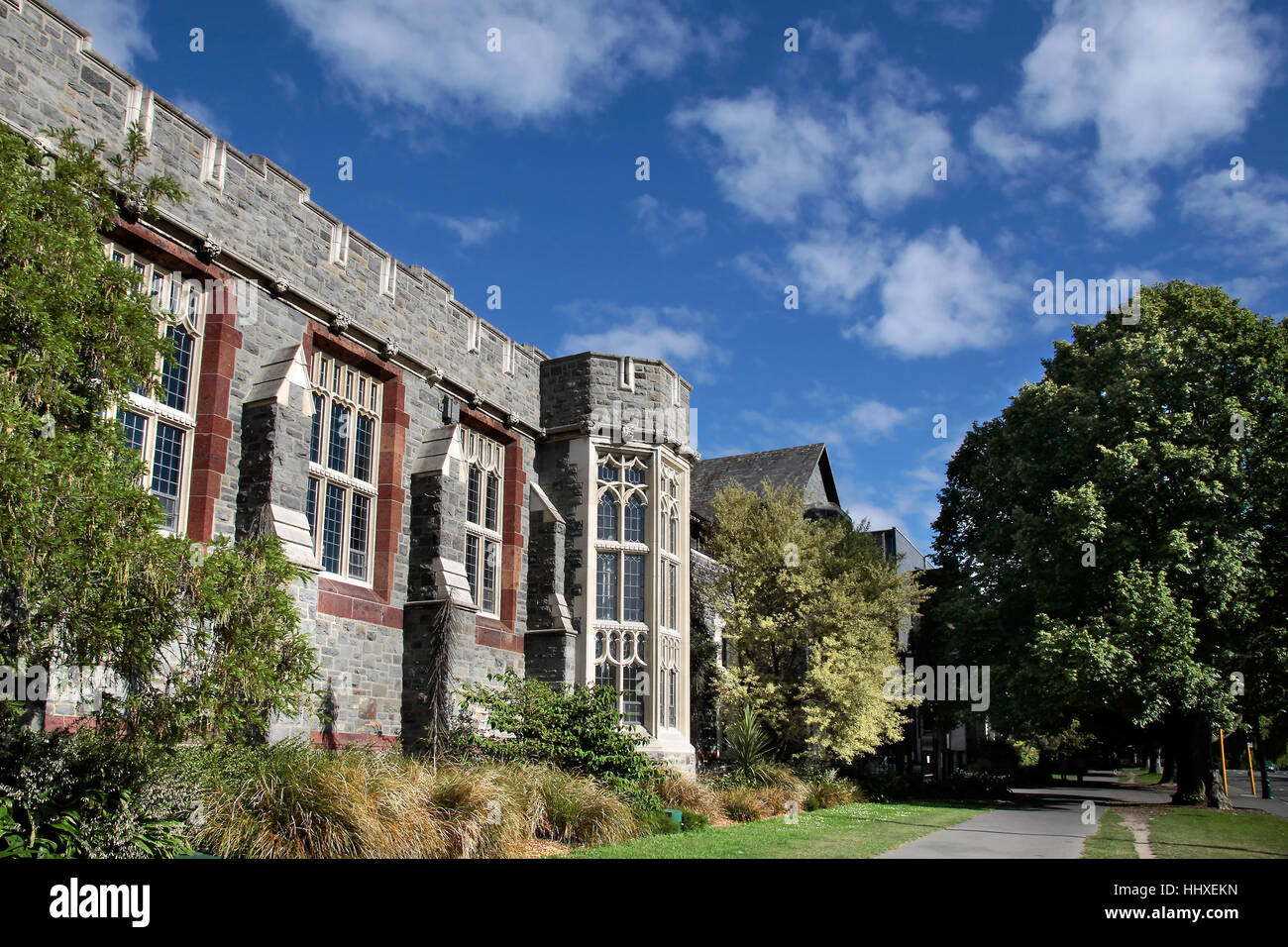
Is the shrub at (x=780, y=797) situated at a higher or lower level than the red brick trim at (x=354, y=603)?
lower

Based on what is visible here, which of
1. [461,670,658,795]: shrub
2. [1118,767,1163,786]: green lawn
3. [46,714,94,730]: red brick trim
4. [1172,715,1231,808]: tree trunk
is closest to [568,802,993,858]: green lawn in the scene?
[461,670,658,795]: shrub

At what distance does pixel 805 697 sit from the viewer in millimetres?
22781

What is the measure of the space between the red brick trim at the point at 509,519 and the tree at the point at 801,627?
7060mm

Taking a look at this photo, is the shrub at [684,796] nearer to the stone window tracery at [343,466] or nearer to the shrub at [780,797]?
the shrub at [780,797]

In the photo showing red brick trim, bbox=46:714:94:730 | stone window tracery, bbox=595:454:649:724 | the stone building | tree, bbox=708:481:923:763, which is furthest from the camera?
tree, bbox=708:481:923:763

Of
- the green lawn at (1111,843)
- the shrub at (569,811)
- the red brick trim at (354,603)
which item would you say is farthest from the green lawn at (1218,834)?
the red brick trim at (354,603)

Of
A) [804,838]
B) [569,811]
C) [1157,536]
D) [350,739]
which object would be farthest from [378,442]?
[1157,536]

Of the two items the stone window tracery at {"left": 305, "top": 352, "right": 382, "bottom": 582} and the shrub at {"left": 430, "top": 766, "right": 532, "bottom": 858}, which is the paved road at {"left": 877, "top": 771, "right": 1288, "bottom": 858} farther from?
the stone window tracery at {"left": 305, "top": 352, "right": 382, "bottom": 582}

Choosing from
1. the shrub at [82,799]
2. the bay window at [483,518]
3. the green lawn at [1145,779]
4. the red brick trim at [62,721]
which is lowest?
the green lawn at [1145,779]

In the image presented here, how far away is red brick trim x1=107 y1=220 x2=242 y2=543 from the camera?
1121 centimetres

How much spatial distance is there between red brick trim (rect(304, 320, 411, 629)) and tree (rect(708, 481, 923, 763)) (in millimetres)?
10254

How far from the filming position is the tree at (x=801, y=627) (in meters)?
22.1

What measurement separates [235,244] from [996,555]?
21905 millimetres

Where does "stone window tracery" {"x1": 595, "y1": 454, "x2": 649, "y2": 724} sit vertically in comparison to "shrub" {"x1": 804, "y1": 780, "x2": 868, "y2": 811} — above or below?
above
